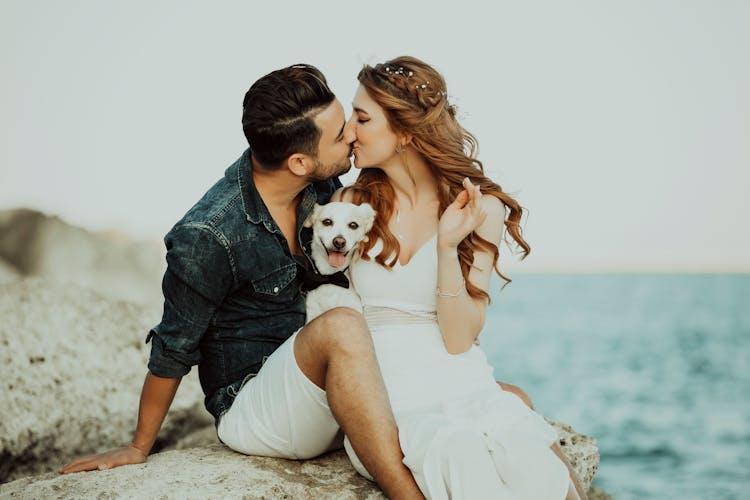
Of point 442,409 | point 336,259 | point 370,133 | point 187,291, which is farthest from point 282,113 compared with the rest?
point 442,409

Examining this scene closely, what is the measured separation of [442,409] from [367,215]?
3.36ft

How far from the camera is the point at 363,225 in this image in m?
3.41

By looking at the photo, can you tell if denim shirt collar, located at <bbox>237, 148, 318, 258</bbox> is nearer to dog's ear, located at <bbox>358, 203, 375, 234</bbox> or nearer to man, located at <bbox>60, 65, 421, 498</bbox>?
man, located at <bbox>60, 65, 421, 498</bbox>

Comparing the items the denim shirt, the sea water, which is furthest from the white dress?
the sea water

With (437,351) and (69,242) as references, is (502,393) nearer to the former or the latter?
(437,351)

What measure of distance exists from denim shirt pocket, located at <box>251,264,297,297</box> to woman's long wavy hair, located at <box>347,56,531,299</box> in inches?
14.6

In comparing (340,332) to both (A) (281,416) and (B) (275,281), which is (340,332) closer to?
(A) (281,416)

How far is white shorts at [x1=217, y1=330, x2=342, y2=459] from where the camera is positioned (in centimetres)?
284

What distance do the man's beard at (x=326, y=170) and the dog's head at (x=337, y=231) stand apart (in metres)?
0.13

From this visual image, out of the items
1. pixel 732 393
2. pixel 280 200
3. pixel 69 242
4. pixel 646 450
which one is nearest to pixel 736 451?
pixel 646 450

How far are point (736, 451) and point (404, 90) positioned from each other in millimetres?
10560

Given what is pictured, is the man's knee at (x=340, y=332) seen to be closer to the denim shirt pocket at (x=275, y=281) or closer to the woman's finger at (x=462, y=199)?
the denim shirt pocket at (x=275, y=281)

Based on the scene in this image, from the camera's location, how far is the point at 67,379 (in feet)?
13.9

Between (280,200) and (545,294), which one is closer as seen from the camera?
(280,200)
